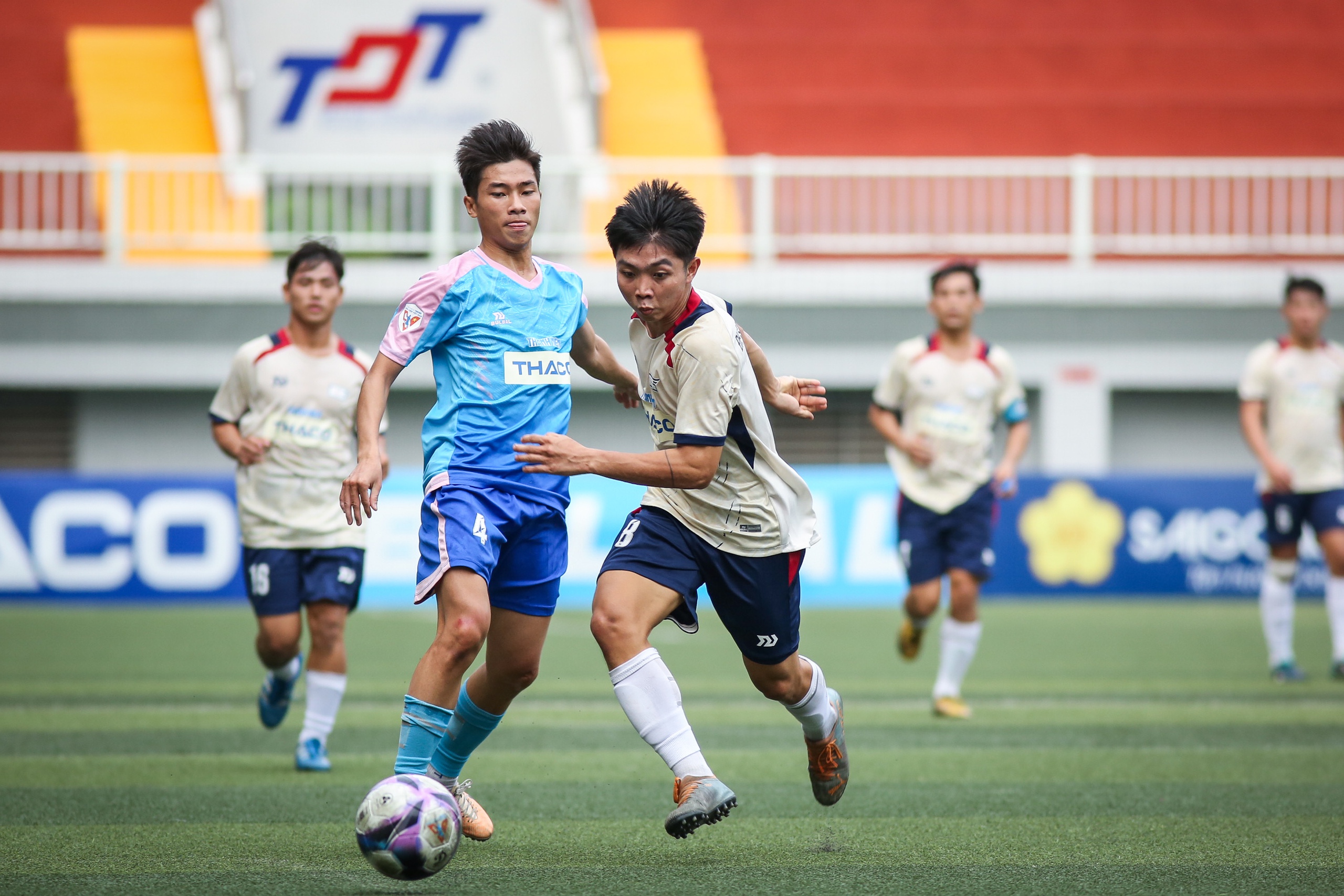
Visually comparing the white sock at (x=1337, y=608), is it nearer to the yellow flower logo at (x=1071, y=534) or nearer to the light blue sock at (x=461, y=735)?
the yellow flower logo at (x=1071, y=534)

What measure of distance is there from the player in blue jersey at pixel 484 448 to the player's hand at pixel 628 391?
1.25ft

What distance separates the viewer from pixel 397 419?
2003cm

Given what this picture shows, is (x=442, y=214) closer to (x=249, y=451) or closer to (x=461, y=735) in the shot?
(x=249, y=451)

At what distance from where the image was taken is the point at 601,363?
5598mm

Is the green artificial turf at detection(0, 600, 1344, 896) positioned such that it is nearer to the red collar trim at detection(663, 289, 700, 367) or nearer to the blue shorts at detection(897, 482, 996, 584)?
the blue shorts at detection(897, 482, 996, 584)

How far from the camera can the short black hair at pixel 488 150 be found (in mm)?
5094

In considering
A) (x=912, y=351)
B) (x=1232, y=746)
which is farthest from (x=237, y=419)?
(x=1232, y=746)

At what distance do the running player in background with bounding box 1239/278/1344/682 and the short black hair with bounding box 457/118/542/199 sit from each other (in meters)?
6.57

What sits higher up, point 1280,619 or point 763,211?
point 763,211

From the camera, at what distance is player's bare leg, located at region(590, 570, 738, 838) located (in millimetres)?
4832

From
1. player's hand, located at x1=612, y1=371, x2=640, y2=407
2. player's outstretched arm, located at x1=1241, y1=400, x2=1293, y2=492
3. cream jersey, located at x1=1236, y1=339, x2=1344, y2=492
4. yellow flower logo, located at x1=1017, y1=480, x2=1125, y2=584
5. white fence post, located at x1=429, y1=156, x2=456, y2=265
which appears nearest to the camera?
player's hand, located at x1=612, y1=371, x2=640, y2=407

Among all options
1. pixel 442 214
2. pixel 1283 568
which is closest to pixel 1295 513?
pixel 1283 568

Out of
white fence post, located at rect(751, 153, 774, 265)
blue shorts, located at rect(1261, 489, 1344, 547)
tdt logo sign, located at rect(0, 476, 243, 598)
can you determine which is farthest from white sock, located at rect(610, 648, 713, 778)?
white fence post, located at rect(751, 153, 774, 265)

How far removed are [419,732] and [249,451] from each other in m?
2.73
